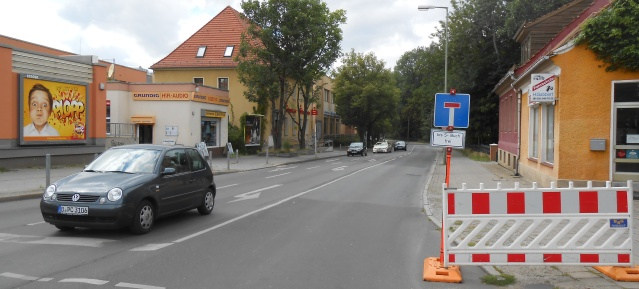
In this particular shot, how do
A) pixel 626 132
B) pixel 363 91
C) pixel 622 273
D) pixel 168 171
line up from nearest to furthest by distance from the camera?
pixel 622 273
pixel 168 171
pixel 626 132
pixel 363 91

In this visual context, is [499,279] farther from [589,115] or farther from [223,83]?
[223,83]

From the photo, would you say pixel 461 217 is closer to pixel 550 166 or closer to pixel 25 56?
pixel 550 166

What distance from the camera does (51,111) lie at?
67.8 ft

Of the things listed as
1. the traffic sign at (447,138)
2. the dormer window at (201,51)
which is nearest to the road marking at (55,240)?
the traffic sign at (447,138)

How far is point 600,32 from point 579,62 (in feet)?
3.08

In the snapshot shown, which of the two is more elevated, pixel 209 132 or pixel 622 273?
pixel 209 132

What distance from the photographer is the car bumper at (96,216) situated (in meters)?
7.44

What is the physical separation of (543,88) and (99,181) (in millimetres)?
12153

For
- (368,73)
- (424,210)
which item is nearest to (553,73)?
(424,210)

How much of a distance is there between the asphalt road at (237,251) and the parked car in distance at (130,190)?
0.31 m

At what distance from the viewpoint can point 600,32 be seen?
1299 centimetres

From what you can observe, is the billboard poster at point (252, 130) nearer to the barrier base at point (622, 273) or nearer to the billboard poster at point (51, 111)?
the billboard poster at point (51, 111)

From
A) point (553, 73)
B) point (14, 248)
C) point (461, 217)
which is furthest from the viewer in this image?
point (553, 73)

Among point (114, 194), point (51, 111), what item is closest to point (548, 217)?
point (114, 194)
